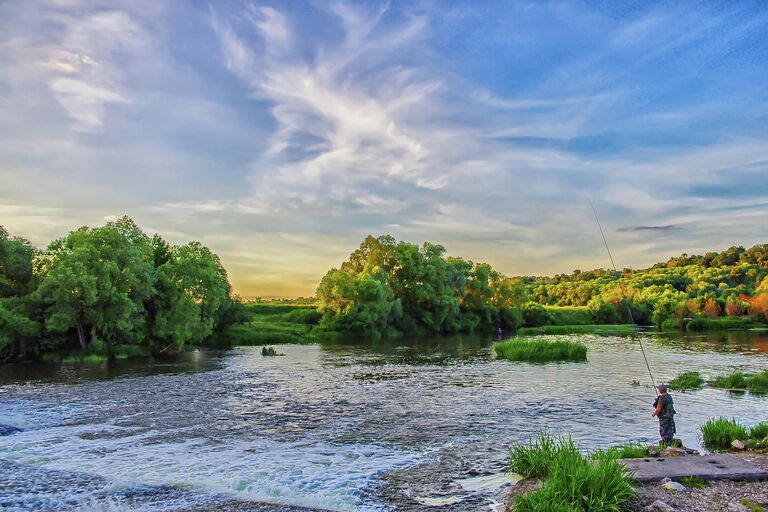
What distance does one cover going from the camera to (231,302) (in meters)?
74.0

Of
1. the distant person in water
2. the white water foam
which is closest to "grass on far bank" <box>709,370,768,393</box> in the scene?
the distant person in water

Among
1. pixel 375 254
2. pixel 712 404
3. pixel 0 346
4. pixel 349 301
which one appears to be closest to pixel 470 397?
pixel 712 404

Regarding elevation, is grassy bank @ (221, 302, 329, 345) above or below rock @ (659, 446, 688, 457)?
above

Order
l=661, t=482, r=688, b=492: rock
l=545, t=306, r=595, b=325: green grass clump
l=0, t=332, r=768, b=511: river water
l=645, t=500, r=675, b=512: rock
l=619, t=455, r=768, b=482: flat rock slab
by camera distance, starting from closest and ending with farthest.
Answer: l=645, t=500, r=675, b=512: rock → l=661, t=482, r=688, b=492: rock → l=619, t=455, r=768, b=482: flat rock slab → l=0, t=332, r=768, b=511: river water → l=545, t=306, r=595, b=325: green grass clump

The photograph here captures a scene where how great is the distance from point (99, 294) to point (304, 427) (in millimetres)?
36495

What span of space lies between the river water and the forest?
658 cm

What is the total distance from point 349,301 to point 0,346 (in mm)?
51462

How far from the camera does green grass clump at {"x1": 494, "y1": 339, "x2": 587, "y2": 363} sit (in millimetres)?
48456

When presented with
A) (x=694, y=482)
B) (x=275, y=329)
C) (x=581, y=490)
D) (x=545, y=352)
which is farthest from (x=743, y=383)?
(x=275, y=329)

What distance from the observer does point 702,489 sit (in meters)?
11.4

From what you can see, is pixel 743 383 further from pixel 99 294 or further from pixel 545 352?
pixel 99 294

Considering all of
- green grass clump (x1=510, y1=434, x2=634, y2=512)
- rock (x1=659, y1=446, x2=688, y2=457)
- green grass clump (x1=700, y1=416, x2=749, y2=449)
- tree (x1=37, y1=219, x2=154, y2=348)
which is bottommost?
green grass clump (x1=700, y1=416, x2=749, y2=449)

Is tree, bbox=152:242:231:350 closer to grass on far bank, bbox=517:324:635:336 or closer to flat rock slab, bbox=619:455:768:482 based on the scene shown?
grass on far bank, bbox=517:324:635:336

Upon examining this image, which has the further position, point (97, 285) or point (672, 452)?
point (97, 285)
